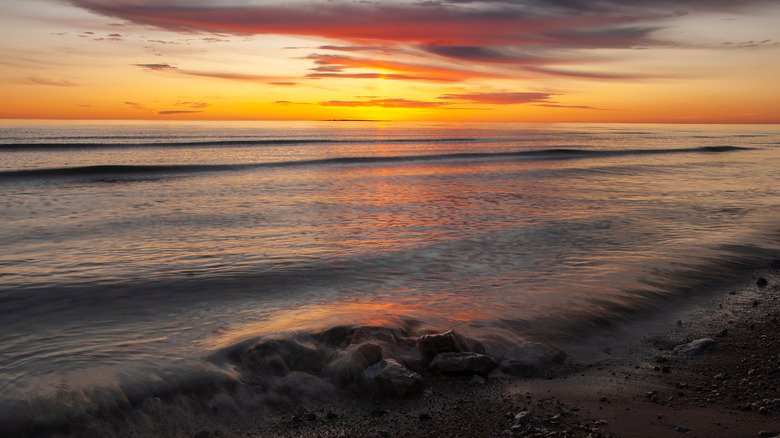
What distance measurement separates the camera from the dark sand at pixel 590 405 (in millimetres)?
4449

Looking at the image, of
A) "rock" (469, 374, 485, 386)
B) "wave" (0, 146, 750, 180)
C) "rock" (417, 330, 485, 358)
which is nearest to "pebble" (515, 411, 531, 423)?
"rock" (469, 374, 485, 386)

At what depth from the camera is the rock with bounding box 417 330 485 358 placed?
574cm

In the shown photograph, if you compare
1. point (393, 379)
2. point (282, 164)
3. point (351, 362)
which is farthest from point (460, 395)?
point (282, 164)

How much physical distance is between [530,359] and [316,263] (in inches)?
212

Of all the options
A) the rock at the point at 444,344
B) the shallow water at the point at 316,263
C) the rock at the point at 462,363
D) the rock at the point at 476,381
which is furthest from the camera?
the shallow water at the point at 316,263

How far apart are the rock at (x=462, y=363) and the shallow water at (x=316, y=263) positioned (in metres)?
0.83

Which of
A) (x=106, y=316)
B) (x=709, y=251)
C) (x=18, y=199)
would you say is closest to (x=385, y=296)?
(x=106, y=316)

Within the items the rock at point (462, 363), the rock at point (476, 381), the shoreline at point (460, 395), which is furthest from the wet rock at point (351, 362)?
the rock at point (476, 381)

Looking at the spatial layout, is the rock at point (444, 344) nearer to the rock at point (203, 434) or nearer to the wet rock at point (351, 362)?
the wet rock at point (351, 362)

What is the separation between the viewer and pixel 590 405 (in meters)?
4.89

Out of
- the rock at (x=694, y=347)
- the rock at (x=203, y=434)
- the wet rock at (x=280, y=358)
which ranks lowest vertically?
the rock at (x=203, y=434)

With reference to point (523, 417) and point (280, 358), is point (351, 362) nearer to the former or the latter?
point (280, 358)

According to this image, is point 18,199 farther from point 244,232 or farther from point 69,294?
point 69,294

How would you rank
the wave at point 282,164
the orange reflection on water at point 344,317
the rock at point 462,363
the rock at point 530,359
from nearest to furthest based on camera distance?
the rock at point 462,363, the rock at point 530,359, the orange reflection on water at point 344,317, the wave at point 282,164
